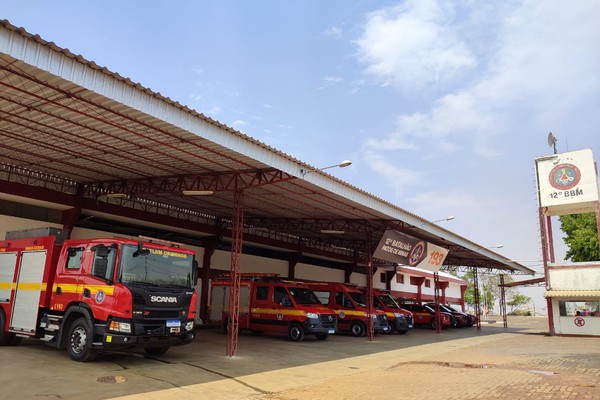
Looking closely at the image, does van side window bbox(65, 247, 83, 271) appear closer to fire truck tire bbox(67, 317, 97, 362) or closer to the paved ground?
fire truck tire bbox(67, 317, 97, 362)

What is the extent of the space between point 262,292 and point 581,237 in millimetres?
30798

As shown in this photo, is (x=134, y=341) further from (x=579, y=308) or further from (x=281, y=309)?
(x=579, y=308)

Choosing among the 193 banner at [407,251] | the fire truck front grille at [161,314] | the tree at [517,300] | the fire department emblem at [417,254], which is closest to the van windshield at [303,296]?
the 193 banner at [407,251]

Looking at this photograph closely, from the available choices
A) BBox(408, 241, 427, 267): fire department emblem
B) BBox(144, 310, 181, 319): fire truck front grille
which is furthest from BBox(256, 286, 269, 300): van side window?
BBox(144, 310, 181, 319): fire truck front grille

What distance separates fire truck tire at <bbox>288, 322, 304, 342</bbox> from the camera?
17719 millimetres

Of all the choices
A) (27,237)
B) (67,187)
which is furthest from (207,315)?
(27,237)

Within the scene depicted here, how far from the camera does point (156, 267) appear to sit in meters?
10.5

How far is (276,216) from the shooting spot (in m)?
22.6

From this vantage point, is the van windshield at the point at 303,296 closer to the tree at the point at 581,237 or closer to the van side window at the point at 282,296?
the van side window at the point at 282,296

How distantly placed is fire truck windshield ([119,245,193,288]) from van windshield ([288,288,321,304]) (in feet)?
26.3

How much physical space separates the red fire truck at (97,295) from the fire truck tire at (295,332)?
22.4 ft

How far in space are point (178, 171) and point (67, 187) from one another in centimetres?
603

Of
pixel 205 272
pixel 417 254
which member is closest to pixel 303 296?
pixel 417 254

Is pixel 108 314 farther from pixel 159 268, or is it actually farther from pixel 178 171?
pixel 178 171
